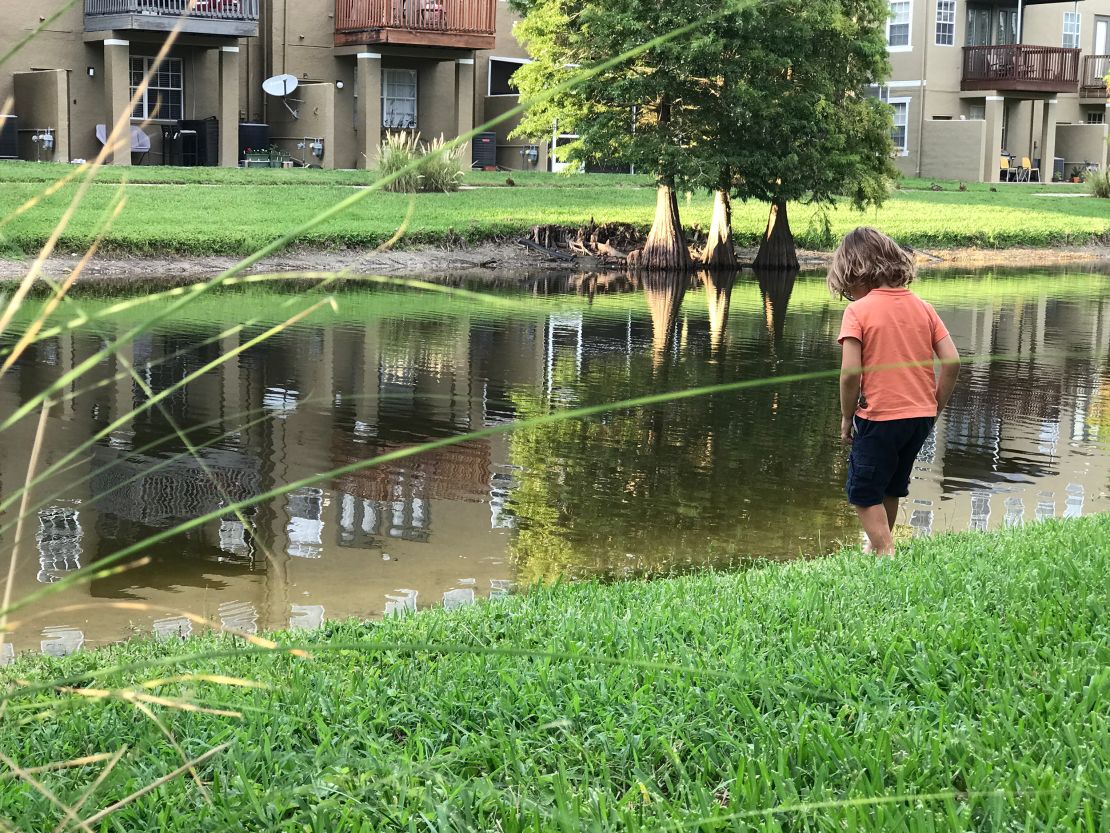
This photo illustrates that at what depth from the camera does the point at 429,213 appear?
2469 centimetres

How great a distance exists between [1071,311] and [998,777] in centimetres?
1689

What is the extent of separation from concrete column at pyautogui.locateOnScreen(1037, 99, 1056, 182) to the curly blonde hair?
4257cm

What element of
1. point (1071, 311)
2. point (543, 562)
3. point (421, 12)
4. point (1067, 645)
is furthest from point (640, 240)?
point (1067, 645)

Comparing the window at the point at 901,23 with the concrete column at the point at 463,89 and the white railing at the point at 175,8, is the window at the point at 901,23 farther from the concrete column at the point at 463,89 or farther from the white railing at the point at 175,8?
the white railing at the point at 175,8

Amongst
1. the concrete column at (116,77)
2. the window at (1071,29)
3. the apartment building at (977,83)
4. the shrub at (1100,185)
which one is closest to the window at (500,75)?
the concrete column at (116,77)

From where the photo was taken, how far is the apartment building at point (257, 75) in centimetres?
2959

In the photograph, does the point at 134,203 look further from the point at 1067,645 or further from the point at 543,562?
the point at 1067,645

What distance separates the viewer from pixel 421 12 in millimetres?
32969

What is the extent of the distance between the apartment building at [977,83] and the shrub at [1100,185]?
4.83m

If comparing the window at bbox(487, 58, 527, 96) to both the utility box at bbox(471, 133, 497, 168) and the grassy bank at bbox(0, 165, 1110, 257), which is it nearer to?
the utility box at bbox(471, 133, 497, 168)

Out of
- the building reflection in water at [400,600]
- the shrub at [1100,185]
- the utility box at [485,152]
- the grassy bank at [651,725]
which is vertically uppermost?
the utility box at [485,152]

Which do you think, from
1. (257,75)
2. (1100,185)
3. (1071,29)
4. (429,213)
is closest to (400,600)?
(429,213)

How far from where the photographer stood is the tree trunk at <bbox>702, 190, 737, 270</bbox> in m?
24.6

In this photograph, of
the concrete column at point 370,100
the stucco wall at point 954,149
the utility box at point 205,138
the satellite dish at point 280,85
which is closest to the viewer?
the utility box at point 205,138
